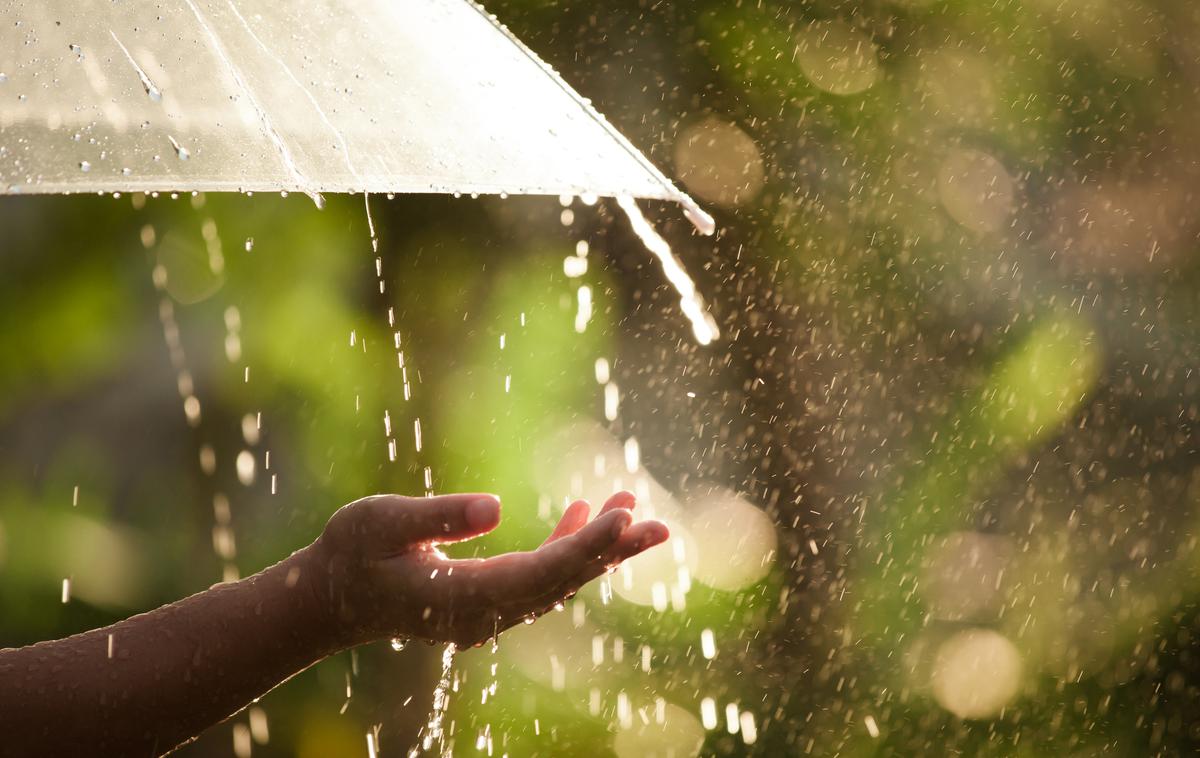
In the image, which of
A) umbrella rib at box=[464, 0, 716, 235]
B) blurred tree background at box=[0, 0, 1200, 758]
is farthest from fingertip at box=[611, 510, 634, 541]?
blurred tree background at box=[0, 0, 1200, 758]

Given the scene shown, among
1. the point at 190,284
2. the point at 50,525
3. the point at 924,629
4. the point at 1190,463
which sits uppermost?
the point at 190,284

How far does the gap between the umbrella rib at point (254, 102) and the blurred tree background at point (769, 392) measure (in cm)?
250

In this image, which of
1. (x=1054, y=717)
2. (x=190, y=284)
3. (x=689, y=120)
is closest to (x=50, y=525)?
(x=190, y=284)

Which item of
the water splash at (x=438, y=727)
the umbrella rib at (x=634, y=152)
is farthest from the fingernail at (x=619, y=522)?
the water splash at (x=438, y=727)

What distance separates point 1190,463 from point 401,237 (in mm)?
3933

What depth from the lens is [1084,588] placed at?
17.0 feet

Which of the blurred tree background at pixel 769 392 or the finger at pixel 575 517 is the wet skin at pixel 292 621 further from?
the blurred tree background at pixel 769 392

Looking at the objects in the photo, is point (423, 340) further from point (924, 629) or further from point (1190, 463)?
point (1190, 463)

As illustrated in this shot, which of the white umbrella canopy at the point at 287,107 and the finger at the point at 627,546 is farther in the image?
the finger at the point at 627,546

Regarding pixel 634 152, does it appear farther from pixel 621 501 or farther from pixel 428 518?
pixel 428 518

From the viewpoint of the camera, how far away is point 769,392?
473 centimetres

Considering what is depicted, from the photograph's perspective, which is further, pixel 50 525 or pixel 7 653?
pixel 50 525

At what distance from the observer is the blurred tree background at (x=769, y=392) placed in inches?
154

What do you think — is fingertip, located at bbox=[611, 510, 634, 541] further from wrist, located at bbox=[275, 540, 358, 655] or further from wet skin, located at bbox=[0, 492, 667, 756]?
wrist, located at bbox=[275, 540, 358, 655]
